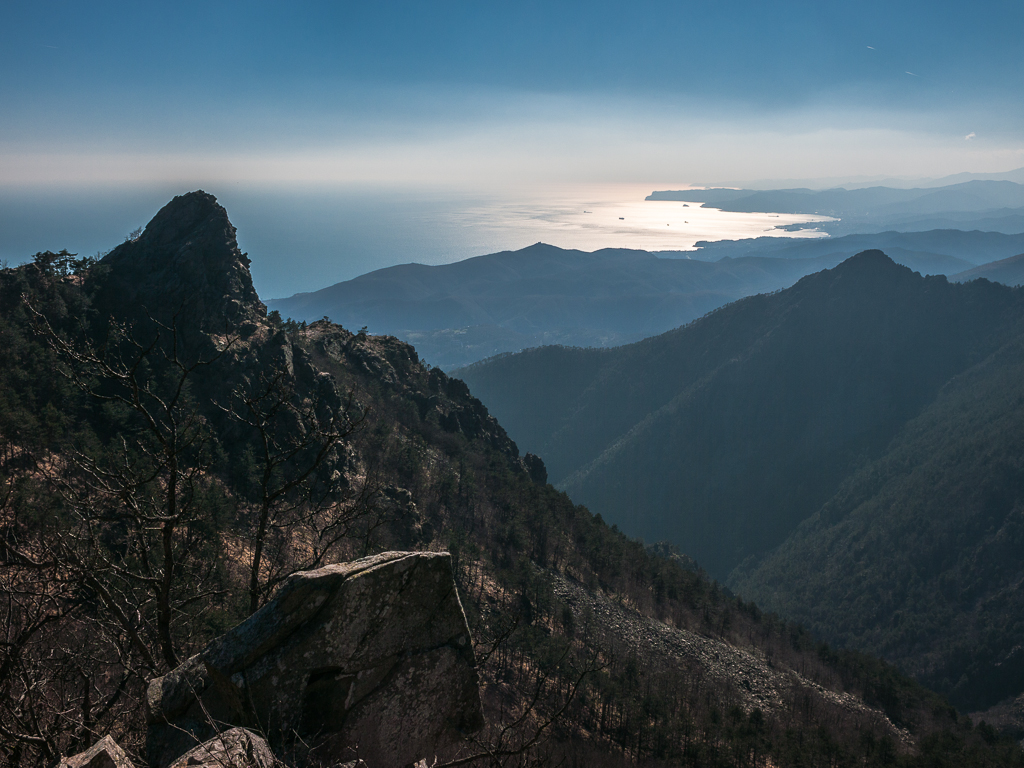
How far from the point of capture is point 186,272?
53.6 meters

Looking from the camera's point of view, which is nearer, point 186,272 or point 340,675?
point 340,675

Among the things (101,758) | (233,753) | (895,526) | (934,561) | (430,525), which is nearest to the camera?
Answer: (101,758)

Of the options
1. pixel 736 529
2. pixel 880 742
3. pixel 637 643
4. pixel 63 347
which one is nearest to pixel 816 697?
pixel 880 742

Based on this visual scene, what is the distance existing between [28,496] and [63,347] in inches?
852

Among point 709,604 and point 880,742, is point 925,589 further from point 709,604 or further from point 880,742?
point 880,742

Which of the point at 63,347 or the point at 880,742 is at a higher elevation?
the point at 63,347

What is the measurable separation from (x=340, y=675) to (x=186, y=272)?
55.3 metres

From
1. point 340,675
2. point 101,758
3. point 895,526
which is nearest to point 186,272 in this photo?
point 340,675

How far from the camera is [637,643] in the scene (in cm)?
5981

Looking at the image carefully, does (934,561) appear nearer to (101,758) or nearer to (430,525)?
(430,525)

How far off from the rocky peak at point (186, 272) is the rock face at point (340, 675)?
45.3 meters

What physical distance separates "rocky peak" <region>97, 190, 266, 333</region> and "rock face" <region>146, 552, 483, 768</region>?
45.3 m

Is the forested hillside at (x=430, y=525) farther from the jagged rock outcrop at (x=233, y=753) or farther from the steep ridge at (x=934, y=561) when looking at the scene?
the steep ridge at (x=934, y=561)

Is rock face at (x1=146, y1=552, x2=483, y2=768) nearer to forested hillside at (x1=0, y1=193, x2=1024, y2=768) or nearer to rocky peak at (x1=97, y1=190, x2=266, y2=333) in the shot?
forested hillside at (x1=0, y1=193, x2=1024, y2=768)
